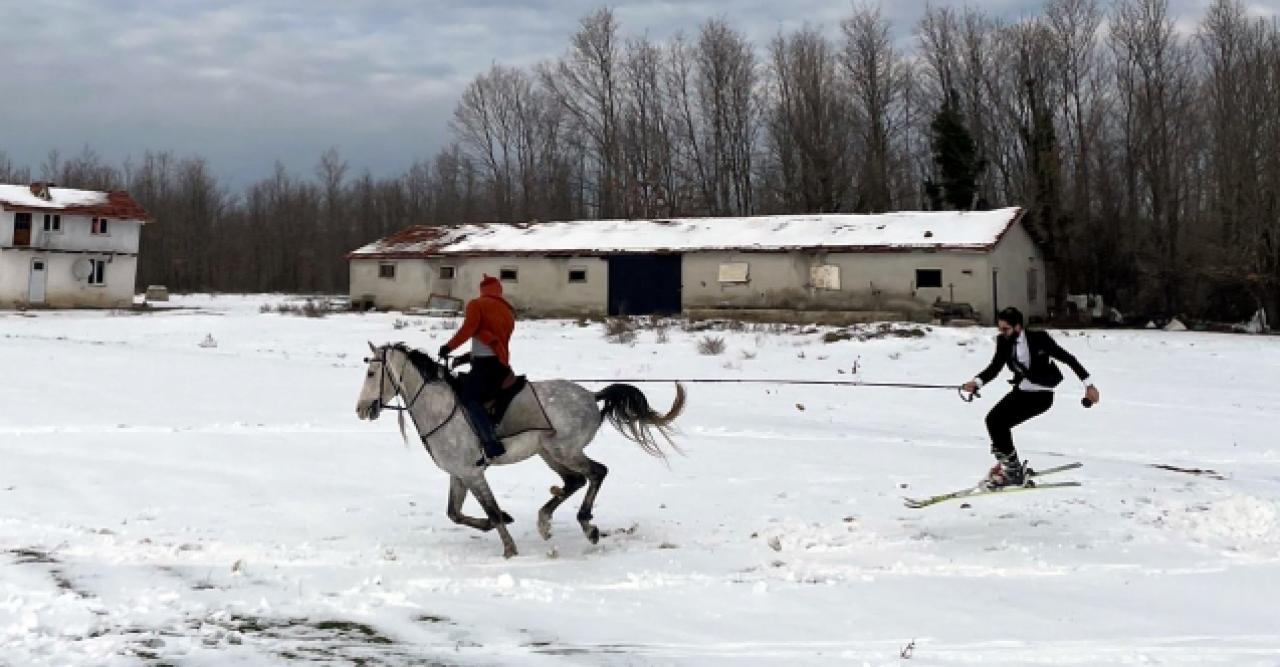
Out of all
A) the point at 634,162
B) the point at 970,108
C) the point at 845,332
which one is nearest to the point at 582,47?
the point at 634,162

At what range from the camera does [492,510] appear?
7.77 m

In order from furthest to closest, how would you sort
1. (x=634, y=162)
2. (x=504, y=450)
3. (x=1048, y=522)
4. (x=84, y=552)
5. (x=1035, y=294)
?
(x=634, y=162)
(x=1035, y=294)
(x=1048, y=522)
(x=504, y=450)
(x=84, y=552)

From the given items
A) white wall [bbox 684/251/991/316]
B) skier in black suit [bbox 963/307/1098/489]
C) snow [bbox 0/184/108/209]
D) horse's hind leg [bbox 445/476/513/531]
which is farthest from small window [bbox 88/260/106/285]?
skier in black suit [bbox 963/307/1098/489]

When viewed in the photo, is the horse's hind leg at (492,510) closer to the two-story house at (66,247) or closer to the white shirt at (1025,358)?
the white shirt at (1025,358)

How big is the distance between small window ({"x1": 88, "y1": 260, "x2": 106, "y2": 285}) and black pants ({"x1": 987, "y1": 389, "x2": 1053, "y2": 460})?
47.4 meters

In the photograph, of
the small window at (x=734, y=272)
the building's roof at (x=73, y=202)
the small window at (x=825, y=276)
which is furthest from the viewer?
the building's roof at (x=73, y=202)

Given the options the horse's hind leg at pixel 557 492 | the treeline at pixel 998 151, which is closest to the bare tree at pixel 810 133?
the treeline at pixel 998 151

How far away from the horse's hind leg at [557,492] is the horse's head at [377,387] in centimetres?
137

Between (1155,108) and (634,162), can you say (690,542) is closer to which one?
(1155,108)

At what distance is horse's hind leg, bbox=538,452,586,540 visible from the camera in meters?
8.10

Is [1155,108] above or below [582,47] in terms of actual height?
below

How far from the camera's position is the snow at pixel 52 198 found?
1754 inches

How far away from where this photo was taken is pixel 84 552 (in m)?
7.32

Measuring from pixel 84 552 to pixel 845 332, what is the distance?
22746mm
